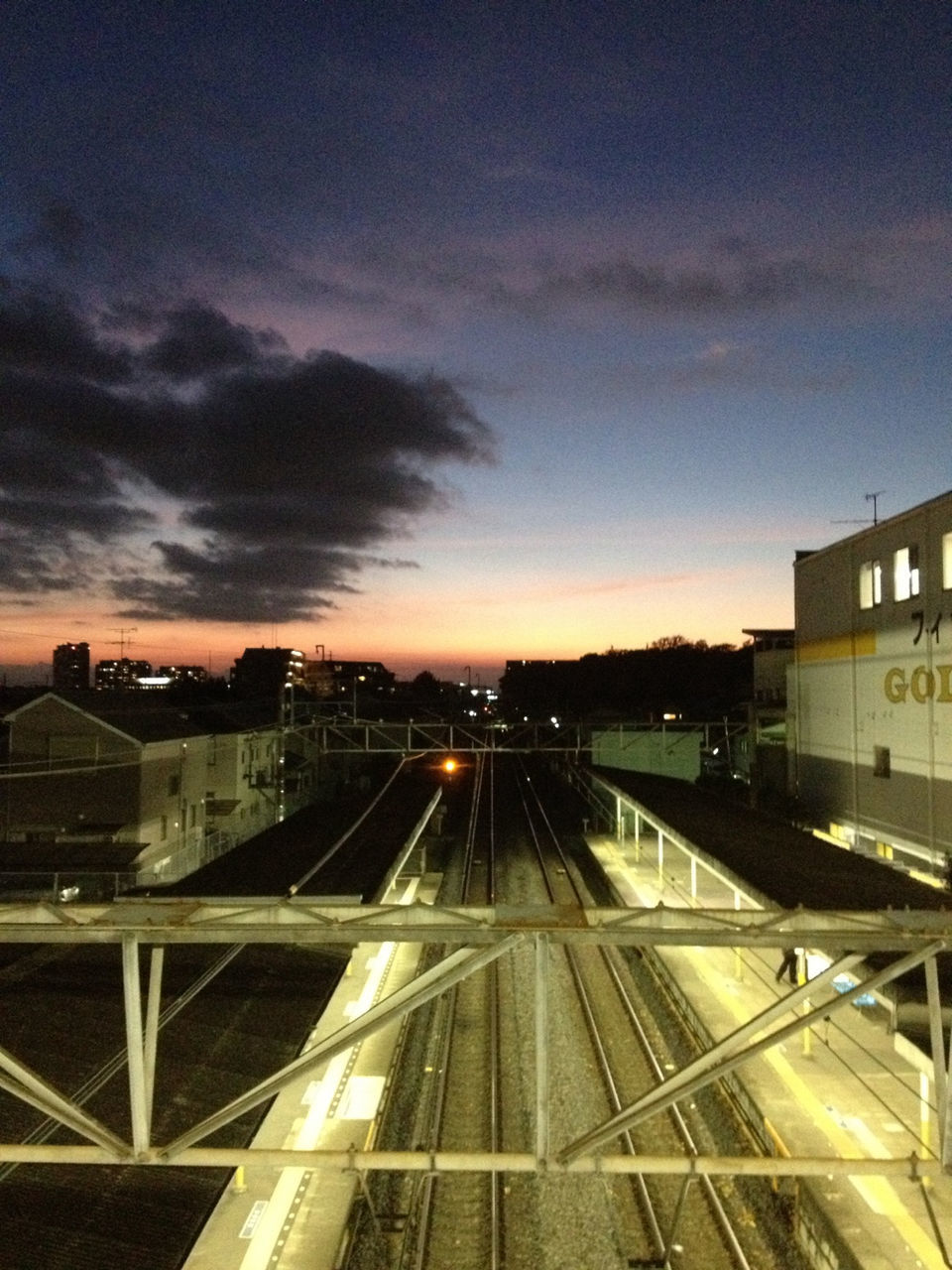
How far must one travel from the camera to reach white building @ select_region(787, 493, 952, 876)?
12.2 m

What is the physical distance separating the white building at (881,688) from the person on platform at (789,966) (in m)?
3.08

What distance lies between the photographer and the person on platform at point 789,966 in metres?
9.84

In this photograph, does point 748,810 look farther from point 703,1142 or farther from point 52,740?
point 52,740

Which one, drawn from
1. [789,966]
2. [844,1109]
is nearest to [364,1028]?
[844,1109]

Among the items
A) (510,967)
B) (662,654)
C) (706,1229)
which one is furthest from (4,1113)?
(662,654)

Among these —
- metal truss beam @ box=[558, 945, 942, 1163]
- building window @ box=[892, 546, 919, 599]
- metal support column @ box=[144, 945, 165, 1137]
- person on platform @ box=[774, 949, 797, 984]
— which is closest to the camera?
metal truss beam @ box=[558, 945, 942, 1163]

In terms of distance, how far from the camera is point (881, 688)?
1399 centimetres

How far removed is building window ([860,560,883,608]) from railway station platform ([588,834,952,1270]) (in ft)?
19.8

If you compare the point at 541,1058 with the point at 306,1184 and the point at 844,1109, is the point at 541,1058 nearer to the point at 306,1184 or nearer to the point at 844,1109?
the point at 306,1184

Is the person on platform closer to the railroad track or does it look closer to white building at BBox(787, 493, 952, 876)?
the railroad track

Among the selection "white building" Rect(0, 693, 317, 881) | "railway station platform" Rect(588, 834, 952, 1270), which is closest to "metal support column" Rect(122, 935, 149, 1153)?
"railway station platform" Rect(588, 834, 952, 1270)

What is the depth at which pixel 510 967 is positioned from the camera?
1153cm

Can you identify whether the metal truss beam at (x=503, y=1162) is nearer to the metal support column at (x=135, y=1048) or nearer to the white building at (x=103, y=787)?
the metal support column at (x=135, y=1048)

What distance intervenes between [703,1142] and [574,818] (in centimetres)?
1791
